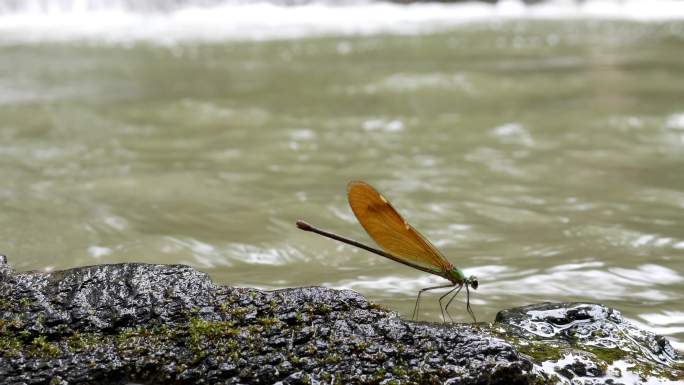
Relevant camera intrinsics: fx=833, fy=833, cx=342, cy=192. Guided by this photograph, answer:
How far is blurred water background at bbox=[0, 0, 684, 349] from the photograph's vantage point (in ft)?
12.2

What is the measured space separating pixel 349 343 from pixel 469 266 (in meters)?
1.73

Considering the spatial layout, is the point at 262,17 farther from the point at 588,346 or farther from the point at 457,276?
the point at 588,346

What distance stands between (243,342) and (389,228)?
1.75 feet

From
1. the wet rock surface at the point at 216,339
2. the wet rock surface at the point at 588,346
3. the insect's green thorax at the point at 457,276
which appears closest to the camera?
the wet rock surface at the point at 216,339

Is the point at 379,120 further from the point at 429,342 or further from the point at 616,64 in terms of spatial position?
the point at 429,342

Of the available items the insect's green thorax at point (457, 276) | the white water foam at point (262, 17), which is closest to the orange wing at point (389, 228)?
the insect's green thorax at point (457, 276)

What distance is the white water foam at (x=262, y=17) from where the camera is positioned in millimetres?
14516

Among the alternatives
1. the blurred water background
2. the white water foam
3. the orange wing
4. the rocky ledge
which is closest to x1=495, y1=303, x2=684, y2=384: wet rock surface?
the rocky ledge

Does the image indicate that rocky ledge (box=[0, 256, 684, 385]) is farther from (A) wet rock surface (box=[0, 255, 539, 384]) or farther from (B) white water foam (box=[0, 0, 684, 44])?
(B) white water foam (box=[0, 0, 684, 44])

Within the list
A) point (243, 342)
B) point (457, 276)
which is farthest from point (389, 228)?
point (243, 342)

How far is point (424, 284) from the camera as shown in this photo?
3.41 meters

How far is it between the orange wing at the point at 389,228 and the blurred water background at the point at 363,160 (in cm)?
70

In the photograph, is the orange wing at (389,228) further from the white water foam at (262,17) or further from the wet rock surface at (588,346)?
the white water foam at (262,17)

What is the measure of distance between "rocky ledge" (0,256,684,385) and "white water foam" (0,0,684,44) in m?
11.8
